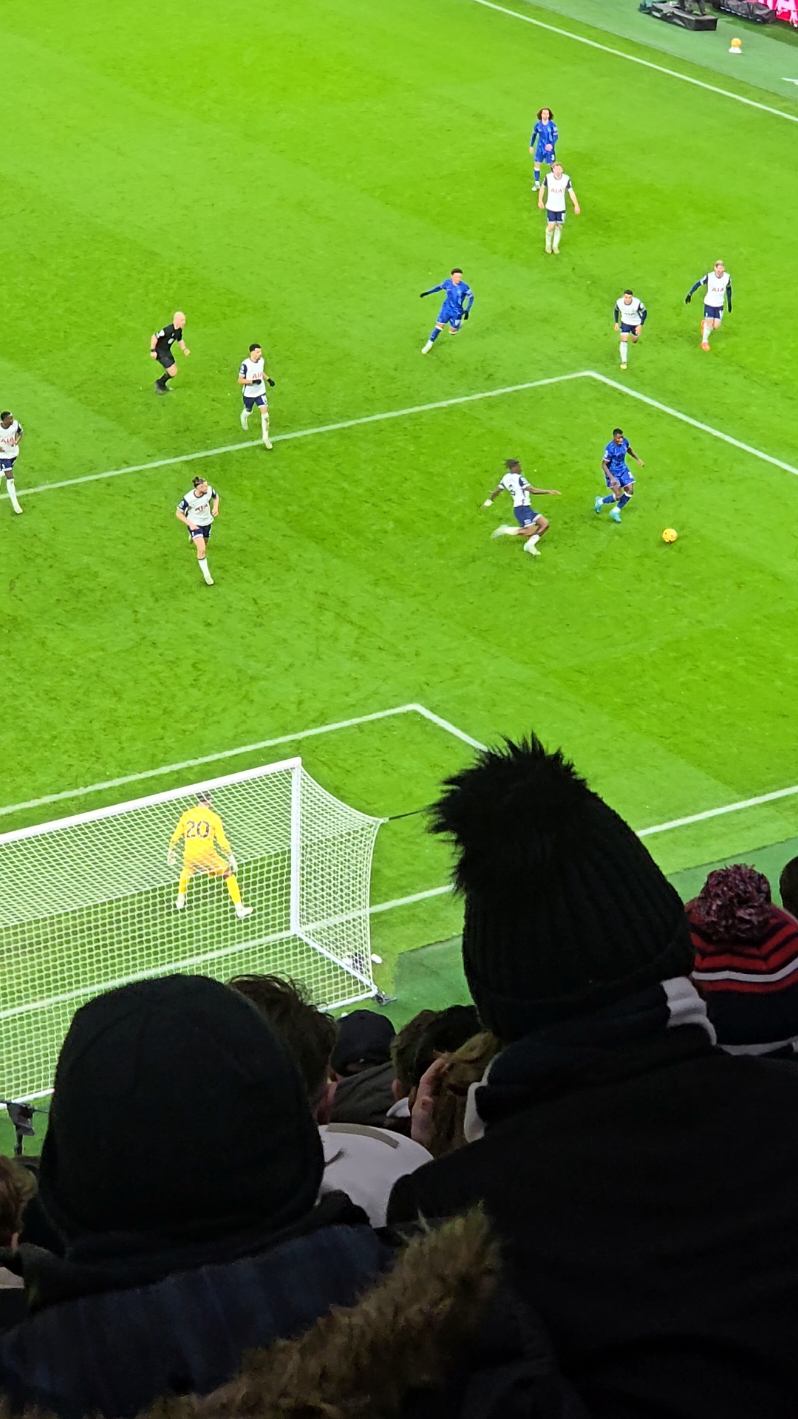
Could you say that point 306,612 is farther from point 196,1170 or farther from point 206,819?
point 196,1170

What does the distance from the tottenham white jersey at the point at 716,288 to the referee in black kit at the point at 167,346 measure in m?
6.63

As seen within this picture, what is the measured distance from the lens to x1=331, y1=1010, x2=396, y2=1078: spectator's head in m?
Result: 7.95

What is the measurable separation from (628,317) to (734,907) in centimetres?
1889

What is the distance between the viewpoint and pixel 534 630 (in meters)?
19.6

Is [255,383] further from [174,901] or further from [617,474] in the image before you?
[174,901]

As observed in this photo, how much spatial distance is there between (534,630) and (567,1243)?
53.0ft

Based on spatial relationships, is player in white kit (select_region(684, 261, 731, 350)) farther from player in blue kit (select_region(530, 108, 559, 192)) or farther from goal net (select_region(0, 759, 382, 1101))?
goal net (select_region(0, 759, 382, 1101))

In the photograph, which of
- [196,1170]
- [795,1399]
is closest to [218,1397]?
[196,1170]

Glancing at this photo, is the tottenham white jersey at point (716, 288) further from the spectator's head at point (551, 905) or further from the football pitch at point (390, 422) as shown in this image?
the spectator's head at point (551, 905)

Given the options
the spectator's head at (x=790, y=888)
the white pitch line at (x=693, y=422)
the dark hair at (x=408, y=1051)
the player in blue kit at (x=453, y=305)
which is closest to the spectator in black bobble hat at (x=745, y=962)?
the dark hair at (x=408, y=1051)

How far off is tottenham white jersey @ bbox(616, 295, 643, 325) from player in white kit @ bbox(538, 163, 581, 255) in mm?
3770

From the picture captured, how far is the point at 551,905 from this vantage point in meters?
4.10

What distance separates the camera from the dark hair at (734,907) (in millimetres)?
6449

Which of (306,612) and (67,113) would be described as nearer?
(306,612)
